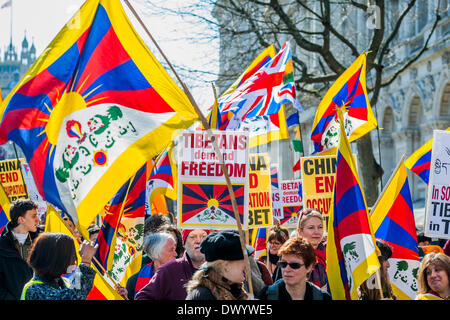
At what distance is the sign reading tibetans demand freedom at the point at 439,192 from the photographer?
6.44 meters

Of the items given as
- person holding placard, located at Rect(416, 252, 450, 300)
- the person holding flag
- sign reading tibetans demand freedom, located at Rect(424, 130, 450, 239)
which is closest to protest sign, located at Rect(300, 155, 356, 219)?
sign reading tibetans demand freedom, located at Rect(424, 130, 450, 239)

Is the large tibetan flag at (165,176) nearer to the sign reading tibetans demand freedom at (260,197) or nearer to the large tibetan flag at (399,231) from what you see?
the sign reading tibetans demand freedom at (260,197)

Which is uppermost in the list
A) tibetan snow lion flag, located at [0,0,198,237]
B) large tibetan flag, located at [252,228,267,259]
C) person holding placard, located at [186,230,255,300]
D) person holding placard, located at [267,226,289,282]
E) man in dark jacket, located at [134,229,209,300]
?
tibetan snow lion flag, located at [0,0,198,237]

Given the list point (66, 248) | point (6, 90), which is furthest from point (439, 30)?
point (6, 90)

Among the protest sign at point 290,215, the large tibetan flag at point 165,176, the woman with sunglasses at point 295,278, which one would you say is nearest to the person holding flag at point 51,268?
the woman with sunglasses at point 295,278

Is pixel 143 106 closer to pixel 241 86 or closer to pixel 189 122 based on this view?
pixel 189 122

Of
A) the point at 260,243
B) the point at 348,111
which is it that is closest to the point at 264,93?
the point at 348,111

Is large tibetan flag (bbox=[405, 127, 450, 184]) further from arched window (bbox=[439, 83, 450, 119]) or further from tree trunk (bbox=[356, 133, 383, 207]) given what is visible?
arched window (bbox=[439, 83, 450, 119])

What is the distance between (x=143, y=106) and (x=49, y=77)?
2.41ft

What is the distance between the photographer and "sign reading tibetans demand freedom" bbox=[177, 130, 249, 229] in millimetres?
5773

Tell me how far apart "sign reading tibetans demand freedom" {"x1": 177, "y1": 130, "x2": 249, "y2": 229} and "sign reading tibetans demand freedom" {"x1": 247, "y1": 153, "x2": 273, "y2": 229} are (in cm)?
235

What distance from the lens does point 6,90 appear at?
152m

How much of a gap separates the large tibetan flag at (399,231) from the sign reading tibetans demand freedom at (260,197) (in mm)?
1813
